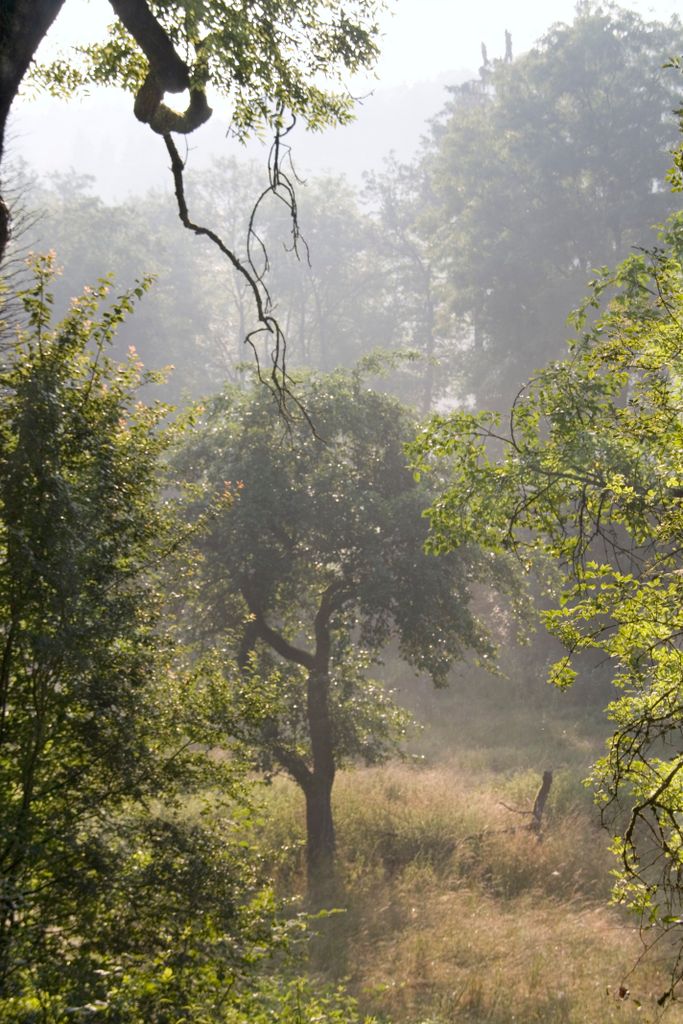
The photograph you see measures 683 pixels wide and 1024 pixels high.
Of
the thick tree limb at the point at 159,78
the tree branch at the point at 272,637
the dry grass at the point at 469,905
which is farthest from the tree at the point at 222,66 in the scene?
the tree branch at the point at 272,637

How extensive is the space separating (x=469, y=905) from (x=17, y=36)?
1282 cm

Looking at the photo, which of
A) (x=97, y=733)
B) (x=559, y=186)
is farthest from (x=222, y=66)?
(x=559, y=186)

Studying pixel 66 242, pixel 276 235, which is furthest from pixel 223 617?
pixel 276 235

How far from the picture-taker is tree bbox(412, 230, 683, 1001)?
20.3 feet

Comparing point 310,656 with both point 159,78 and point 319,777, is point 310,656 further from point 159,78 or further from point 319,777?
point 159,78

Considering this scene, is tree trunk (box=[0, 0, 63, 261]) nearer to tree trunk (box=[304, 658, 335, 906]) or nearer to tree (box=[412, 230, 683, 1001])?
tree (box=[412, 230, 683, 1001])

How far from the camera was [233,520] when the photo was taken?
15594 millimetres

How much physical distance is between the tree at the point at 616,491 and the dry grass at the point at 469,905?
3.00m

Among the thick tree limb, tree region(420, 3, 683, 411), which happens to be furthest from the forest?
tree region(420, 3, 683, 411)

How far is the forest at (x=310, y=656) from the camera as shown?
20.2 ft

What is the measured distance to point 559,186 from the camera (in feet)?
136

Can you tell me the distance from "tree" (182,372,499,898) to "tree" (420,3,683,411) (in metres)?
25.6

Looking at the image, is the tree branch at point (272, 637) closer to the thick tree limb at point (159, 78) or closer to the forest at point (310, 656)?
the forest at point (310, 656)

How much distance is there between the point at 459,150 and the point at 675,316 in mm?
Answer: 42582
